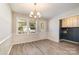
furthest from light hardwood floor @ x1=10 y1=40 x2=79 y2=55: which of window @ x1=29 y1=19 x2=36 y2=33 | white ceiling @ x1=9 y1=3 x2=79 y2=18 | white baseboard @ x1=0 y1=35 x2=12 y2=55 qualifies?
white ceiling @ x1=9 y1=3 x2=79 y2=18

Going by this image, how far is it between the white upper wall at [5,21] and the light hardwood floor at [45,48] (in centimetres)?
A: 22

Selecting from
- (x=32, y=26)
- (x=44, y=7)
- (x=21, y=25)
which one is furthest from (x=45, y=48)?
(x=44, y=7)

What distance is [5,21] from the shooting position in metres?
1.35

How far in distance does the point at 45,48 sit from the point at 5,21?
69 cm

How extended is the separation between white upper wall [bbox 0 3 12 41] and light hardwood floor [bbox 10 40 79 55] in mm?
222

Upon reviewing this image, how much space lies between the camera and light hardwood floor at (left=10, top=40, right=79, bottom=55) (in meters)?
1.35

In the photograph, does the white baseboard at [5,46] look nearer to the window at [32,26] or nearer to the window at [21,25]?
the window at [21,25]

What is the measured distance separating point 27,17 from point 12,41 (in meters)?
0.40

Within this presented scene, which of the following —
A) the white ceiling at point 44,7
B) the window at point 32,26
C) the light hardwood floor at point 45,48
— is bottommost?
the light hardwood floor at point 45,48

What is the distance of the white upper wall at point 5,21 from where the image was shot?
1.30 metres

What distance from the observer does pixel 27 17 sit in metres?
1.39

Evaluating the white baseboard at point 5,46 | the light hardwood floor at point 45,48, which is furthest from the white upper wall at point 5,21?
the light hardwood floor at point 45,48
